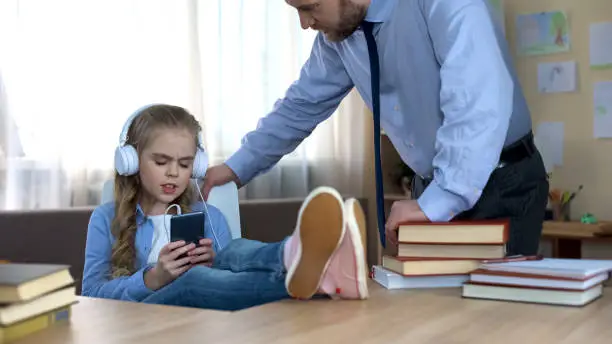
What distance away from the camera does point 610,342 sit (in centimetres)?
92

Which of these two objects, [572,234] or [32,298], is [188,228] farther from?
[572,234]

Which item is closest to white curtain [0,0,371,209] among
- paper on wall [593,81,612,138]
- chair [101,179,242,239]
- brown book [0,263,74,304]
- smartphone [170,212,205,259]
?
chair [101,179,242,239]

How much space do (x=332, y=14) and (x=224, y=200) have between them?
551 mm

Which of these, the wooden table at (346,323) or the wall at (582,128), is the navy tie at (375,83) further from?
the wall at (582,128)

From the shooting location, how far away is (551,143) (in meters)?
3.68

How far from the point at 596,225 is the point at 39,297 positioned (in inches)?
109

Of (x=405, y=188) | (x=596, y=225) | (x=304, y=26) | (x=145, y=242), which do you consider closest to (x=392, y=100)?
(x=304, y=26)

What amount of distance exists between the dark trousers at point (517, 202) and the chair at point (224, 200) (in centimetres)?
55

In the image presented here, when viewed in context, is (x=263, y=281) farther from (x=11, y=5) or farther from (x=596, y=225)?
(x=596, y=225)

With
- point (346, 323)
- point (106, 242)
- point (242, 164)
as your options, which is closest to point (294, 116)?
point (242, 164)

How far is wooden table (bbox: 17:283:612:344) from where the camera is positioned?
3.07ft

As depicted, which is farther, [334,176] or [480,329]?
[334,176]

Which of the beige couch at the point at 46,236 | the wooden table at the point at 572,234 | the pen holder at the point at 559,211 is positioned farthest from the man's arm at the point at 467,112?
the pen holder at the point at 559,211

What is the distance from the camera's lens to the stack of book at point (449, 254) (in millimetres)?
1301
